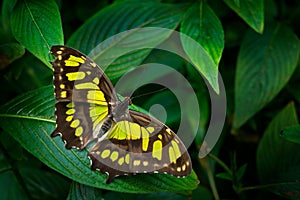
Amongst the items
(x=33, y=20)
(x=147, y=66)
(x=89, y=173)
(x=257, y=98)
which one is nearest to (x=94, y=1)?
(x=147, y=66)

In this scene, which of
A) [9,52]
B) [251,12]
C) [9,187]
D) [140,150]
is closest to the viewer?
[140,150]

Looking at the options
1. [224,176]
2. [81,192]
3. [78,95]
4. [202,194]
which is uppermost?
[78,95]

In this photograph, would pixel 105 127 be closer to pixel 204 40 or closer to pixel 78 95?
pixel 78 95

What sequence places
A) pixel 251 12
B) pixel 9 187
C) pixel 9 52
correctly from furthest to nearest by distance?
pixel 9 187 < pixel 251 12 < pixel 9 52

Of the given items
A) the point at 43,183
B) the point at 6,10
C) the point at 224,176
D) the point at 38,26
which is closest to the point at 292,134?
the point at 224,176

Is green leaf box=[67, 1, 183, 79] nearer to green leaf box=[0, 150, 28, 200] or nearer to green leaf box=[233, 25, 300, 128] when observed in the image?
green leaf box=[233, 25, 300, 128]

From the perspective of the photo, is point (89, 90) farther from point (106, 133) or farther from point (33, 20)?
point (33, 20)

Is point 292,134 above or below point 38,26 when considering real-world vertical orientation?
below

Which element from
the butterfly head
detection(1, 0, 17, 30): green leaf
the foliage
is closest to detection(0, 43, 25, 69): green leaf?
the foliage

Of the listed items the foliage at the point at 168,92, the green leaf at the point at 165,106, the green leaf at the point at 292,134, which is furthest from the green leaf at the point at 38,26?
the green leaf at the point at 292,134
